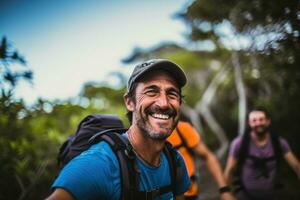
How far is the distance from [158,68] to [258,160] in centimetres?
303

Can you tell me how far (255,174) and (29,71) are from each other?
151 inches

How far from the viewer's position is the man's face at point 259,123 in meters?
4.28

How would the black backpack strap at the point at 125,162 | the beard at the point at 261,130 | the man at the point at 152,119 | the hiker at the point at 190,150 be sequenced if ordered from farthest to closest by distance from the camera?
the beard at the point at 261,130, the hiker at the point at 190,150, the man at the point at 152,119, the black backpack strap at the point at 125,162

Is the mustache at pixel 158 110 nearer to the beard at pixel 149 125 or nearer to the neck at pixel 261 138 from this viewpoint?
the beard at pixel 149 125

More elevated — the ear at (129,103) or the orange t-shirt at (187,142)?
the ear at (129,103)

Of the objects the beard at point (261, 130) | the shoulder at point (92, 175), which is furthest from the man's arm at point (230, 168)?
the shoulder at point (92, 175)

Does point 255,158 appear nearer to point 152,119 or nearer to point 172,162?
point 172,162

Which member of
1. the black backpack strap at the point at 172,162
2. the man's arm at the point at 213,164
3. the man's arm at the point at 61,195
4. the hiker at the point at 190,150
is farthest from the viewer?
the hiker at the point at 190,150

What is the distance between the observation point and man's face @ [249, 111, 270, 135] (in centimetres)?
428

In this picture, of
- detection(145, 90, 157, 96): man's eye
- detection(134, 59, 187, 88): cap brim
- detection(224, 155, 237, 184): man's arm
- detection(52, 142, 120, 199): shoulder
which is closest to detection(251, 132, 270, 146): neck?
detection(224, 155, 237, 184): man's arm

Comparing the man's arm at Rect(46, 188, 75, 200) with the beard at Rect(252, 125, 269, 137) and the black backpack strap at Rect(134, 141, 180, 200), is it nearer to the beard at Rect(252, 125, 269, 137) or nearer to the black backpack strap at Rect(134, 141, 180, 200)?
the black backpack strap at Rect(134, 141, 180, 200)

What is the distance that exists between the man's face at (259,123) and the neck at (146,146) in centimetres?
290

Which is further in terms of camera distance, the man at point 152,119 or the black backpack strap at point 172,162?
the black backpack strap at point 172,162

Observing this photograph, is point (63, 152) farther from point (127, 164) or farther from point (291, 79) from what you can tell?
point (291, 79)
